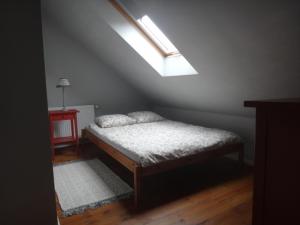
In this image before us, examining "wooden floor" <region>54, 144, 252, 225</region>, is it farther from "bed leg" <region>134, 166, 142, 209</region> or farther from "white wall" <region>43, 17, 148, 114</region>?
"white wall" <region>43, 17, 148, 114</region>

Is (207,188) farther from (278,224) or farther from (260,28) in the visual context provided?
(260,28)

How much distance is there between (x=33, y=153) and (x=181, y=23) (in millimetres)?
1648

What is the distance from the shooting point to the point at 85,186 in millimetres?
2311

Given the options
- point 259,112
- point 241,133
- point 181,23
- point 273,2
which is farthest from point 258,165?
point 241,133

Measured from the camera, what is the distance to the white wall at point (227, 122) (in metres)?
2.86

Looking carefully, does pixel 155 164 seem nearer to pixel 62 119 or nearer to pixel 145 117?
pixel 145 117

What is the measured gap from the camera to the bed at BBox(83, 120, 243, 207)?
79.6 inches

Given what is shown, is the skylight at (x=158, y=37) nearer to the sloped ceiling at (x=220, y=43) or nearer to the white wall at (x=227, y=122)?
the sloped ceiling at (x=220, y=43)

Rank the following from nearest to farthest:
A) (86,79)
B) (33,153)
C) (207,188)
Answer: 1. (33,153)
2. (207,188)
3. (86,79)

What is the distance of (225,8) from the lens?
164 cm

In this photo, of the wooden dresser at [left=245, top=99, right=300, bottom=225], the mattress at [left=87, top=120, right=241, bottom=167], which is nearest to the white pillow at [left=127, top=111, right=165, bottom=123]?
the mattress at [left=87, top=120, right=241, bottom=167]

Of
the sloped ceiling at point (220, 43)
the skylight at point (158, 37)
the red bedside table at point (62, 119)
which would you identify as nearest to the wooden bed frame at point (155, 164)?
the sloped ceiling at point (220, 43)

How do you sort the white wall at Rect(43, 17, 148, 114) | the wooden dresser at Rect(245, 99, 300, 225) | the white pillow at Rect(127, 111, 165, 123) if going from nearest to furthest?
the wooden dresser at Rect(245, 99, 300, 225) < the white wall at Rect(43, 17, 148, 114) < the white pillow at Rect(127, 111, 165, 123)

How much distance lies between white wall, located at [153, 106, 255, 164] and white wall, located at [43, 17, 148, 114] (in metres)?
1.07
